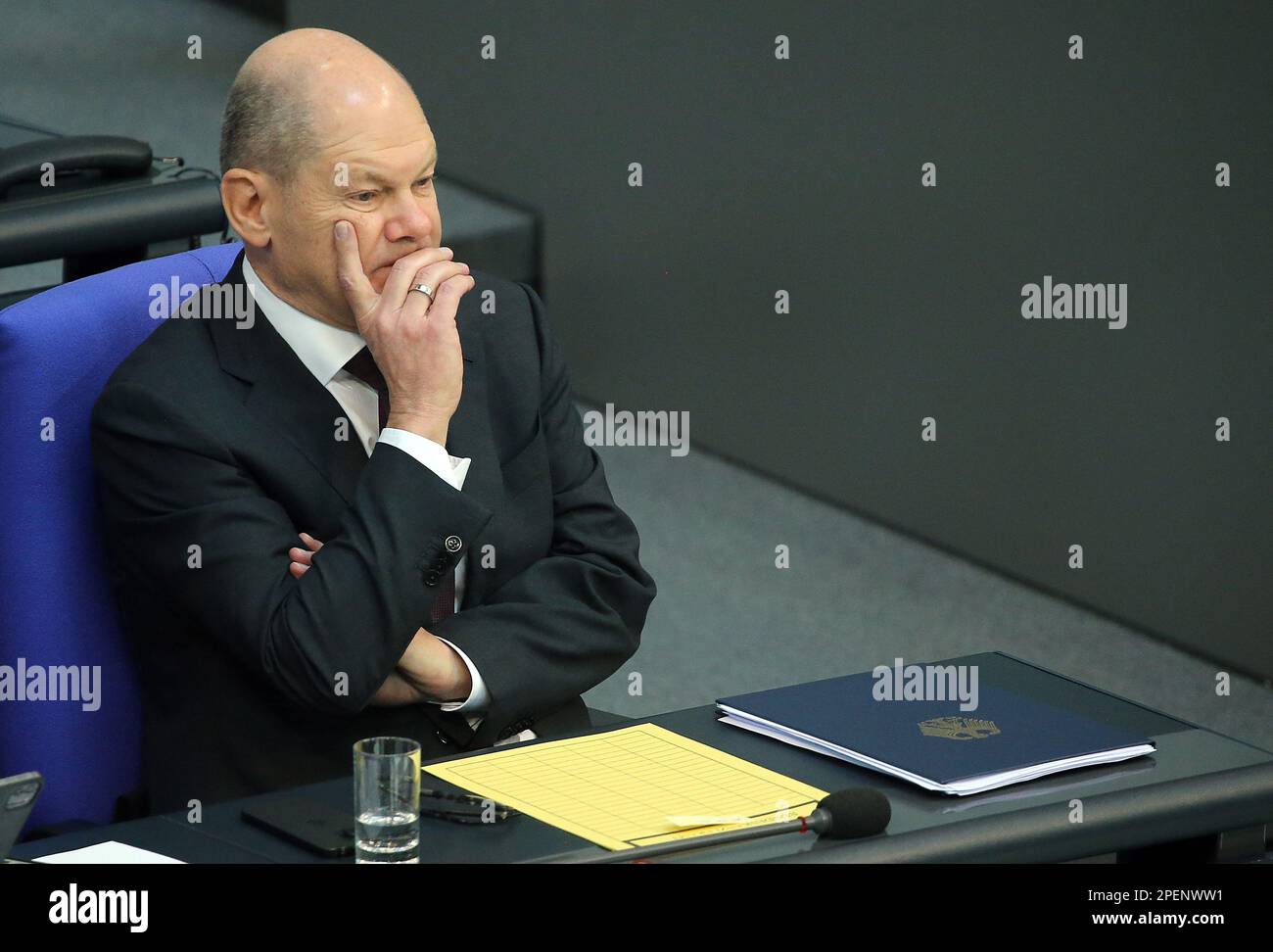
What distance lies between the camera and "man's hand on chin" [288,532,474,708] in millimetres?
1845

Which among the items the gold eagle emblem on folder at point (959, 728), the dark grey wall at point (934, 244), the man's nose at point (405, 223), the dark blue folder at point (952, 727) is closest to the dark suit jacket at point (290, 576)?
the man's nose at point (405, 223)

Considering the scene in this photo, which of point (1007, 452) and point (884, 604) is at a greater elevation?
point (1007, 452)

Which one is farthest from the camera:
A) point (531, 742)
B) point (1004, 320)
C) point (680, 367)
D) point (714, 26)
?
point (680, 367)

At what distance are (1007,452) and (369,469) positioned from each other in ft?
7.82

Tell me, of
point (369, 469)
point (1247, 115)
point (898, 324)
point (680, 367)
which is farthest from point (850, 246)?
point (369, 469)

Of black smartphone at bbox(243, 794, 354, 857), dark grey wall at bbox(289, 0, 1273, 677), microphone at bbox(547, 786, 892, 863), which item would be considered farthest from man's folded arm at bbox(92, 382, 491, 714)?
dark grey wall at bbox(289, 0, 1273, 677)

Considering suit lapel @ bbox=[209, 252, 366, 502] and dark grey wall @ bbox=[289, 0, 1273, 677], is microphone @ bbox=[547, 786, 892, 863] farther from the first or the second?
dark grey wall @ bbox=[289, 0, 1273, 677]

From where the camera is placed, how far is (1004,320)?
12.9 feet

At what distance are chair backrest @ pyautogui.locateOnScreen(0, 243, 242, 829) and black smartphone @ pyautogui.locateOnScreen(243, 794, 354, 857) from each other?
0.45 m

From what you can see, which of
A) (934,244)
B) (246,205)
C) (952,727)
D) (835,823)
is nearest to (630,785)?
(835,823)

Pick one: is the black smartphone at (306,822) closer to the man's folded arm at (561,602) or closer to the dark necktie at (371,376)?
the man's folded arm at (561,602)

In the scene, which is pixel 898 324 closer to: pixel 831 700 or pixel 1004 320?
pixel 1004 320

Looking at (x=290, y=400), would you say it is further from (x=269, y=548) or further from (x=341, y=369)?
(x=269, y=548)

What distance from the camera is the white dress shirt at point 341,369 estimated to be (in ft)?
6.23
